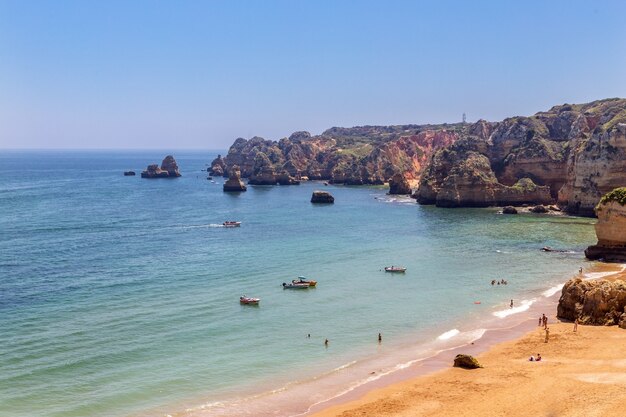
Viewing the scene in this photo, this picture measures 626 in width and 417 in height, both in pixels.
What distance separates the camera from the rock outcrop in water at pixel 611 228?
69250 millimetres

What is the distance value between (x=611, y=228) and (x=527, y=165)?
2453 inches

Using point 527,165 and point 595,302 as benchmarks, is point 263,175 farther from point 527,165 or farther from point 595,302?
point 595,302

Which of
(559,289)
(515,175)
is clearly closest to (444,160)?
(515,175)

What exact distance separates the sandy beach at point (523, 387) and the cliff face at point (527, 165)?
69733mm

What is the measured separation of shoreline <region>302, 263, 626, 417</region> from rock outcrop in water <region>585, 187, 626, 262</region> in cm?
2741

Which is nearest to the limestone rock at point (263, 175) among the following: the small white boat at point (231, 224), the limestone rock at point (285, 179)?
the limestone rock at point (285, 179)

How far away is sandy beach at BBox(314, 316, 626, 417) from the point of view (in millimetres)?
32406

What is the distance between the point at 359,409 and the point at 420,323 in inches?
711

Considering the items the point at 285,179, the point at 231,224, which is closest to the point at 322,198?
the point at 231,224

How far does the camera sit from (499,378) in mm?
37312

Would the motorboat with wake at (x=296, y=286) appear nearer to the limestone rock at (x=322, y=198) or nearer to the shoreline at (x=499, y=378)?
the shoreline at (x=499, y=378)

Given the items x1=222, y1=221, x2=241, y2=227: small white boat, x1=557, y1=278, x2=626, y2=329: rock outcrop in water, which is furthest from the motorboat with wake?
x1=222, y1=221, x2=241, y2=227: small white boat

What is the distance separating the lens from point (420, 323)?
50.3 m

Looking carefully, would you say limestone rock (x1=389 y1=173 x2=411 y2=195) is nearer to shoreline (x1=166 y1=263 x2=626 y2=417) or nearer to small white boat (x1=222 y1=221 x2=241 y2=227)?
small white boat (x1=222 y1=221 x2=241 y2=227)
